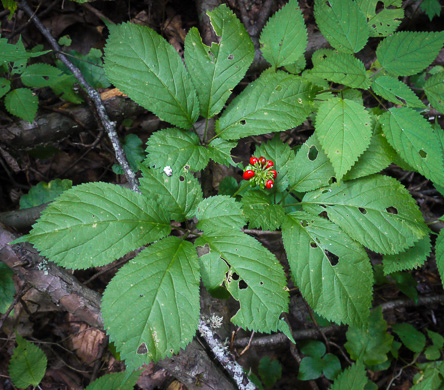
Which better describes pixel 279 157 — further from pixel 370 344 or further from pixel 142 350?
pixel 370 344

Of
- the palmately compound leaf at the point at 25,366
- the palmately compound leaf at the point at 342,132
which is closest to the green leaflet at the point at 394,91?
the palmately compound leaf at the point at 342,132

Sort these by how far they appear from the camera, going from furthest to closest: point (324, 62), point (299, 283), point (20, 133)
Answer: point (20, 133), point (324, 62), point (299, 283)

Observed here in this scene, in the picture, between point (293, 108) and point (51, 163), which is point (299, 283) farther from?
point (51, 163)

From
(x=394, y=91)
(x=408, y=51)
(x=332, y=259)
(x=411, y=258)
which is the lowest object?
(x=411, y=258)

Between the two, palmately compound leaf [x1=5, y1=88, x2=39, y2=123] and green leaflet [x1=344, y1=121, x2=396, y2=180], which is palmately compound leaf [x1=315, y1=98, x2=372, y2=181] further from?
palmately compound leaf [x1=5, y1=88, x2=39, y2=123]

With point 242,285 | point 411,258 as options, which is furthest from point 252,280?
point 411,258

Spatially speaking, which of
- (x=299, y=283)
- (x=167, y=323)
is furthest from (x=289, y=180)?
(x=167, y=323)
